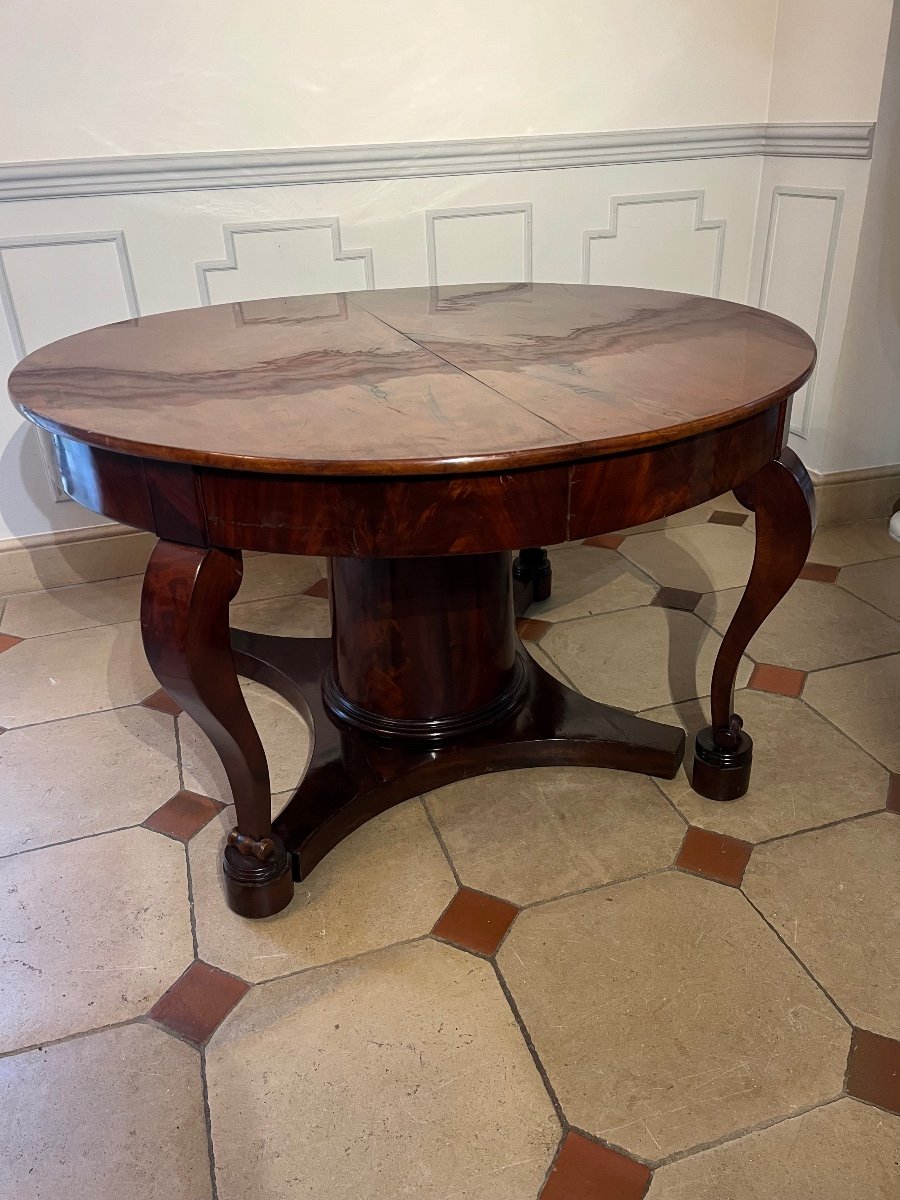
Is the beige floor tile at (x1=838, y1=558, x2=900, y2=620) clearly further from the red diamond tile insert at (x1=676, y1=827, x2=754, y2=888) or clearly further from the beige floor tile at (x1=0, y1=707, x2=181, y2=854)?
the beige floor tile at (x1=0, y1=707, x2=181, y2=854)

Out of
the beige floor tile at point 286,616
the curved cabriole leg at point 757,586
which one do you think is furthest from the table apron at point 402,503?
the beige floor tile at point 286,616

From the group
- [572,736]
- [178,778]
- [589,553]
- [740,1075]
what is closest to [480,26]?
[589,553]

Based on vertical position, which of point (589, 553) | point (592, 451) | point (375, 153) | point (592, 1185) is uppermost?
point (375, 153)

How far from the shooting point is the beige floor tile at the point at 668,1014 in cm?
106

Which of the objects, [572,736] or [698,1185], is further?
[572,736]

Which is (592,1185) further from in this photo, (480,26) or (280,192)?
(480,26)

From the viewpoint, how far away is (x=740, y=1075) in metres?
1.10

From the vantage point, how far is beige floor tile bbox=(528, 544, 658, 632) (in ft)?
7.36

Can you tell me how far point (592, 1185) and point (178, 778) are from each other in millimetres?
1006

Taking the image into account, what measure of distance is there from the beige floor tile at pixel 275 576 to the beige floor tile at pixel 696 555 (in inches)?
34.8

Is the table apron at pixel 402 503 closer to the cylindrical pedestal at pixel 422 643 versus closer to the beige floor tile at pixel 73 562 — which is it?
the cylindrical pedestal at pixel 422 643

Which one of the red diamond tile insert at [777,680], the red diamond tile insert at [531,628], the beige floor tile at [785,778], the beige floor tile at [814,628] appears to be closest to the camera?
the beige floor tile at [785,778]

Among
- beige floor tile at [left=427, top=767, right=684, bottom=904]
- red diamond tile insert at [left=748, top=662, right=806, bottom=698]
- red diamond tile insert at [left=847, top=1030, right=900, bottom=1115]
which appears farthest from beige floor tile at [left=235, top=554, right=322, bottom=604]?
red diamond tile insert at [left=847, top=1030, right=900, bottom=1115]

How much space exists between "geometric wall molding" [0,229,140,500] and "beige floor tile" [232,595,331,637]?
30.9 inches
